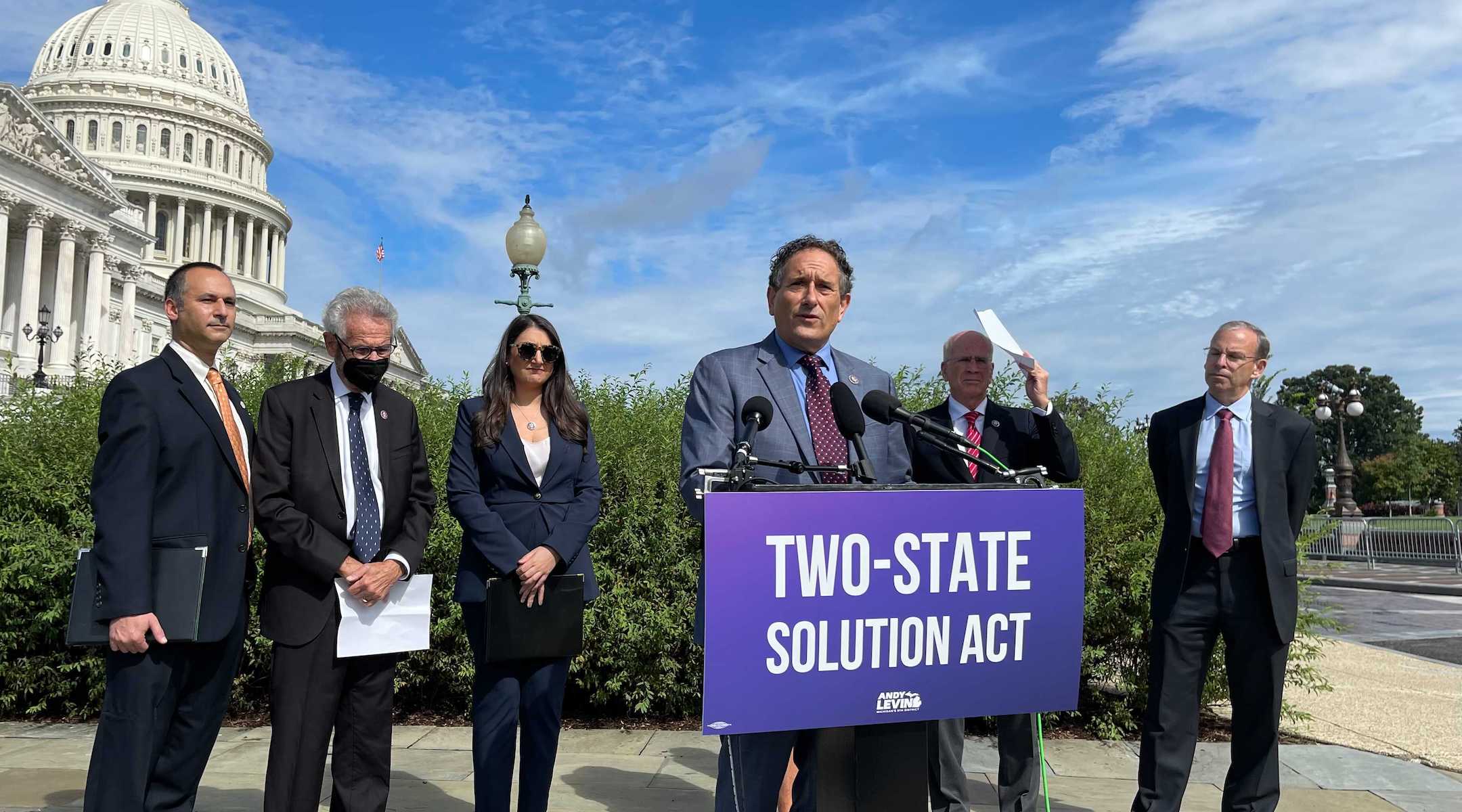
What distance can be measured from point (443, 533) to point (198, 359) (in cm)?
295

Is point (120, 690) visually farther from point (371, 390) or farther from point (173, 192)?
point (173, 192)

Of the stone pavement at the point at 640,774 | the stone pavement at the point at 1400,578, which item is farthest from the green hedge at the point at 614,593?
the stone pavement at the point at 1400,578

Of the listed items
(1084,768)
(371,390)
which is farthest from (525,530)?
(1084,768)

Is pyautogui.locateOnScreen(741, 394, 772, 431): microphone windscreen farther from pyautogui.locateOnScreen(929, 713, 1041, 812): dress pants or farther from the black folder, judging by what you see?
pyautogui.locateOnScreen(929, 713, 1041, 812): dress pants

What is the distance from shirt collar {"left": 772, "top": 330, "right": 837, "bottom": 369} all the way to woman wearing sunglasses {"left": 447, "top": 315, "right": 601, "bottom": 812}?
1.42 m

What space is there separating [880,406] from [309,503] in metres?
2.49

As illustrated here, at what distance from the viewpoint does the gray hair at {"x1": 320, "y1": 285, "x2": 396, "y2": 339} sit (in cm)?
422

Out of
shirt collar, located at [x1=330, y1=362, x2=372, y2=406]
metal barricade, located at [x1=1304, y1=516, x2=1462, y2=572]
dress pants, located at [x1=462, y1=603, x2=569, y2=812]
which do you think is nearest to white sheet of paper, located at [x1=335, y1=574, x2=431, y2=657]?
dress pants, located at [x1=462, y1=603, x2=569, y2=812]

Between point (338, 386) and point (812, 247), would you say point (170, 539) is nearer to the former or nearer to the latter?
point (338, 386)

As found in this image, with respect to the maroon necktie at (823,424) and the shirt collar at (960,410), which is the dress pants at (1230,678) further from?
the maroon necktie at (823,424)

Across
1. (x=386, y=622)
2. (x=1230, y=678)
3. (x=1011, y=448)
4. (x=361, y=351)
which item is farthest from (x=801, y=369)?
(x=1230, y=678)

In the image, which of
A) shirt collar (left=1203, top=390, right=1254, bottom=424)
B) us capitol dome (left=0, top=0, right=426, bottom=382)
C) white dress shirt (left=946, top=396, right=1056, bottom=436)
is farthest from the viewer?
us capitol dome (left=0, top=0, right=426, bottom=382)

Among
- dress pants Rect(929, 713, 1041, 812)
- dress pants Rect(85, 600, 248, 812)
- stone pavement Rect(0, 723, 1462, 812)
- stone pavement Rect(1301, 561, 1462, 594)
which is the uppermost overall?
dress pants Rect(85, 600, 248, 812)

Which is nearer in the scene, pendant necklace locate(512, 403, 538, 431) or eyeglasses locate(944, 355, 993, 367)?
pendant necklace locate(512, 403, 538, 431)
